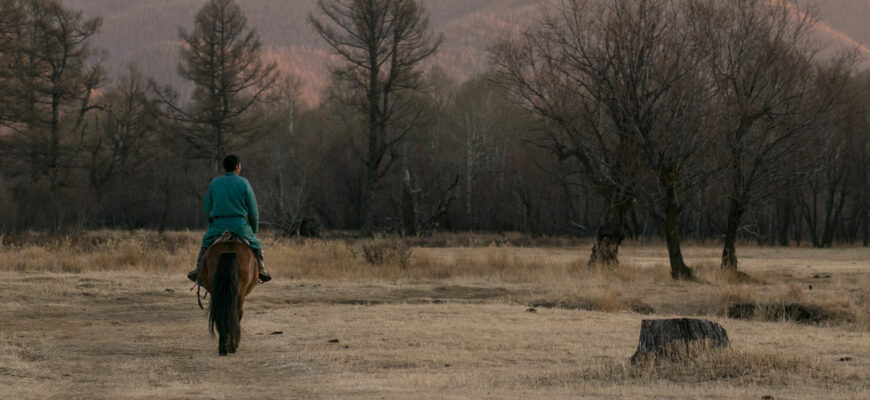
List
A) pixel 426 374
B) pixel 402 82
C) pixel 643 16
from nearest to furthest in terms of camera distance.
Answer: pixel 426 374 < pixel 643 16 < pixel 402 82

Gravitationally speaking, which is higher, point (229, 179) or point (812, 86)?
point (812, 86)

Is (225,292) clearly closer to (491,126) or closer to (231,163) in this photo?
(231,163)

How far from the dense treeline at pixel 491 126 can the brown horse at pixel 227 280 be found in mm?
15233

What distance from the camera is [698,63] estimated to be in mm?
25766

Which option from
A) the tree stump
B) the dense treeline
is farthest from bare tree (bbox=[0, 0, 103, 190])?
the tree stump

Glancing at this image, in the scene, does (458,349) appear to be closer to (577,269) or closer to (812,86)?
(577,269)

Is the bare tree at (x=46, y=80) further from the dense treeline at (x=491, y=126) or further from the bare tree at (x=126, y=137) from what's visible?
the bare tree at (x=126, y=137)

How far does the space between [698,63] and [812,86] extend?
420 centimetres

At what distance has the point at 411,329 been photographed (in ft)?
47.2

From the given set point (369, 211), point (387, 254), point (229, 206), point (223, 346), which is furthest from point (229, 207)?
point (369, 211)

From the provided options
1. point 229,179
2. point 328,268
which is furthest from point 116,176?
point 229,179

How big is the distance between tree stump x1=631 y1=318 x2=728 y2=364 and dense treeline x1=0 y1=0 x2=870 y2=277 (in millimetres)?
14403

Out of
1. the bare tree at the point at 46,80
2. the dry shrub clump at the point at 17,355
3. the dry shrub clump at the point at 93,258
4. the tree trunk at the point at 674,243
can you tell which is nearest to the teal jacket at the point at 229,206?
the dry shrub clump at the point at 17,355

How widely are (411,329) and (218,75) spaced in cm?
3474
